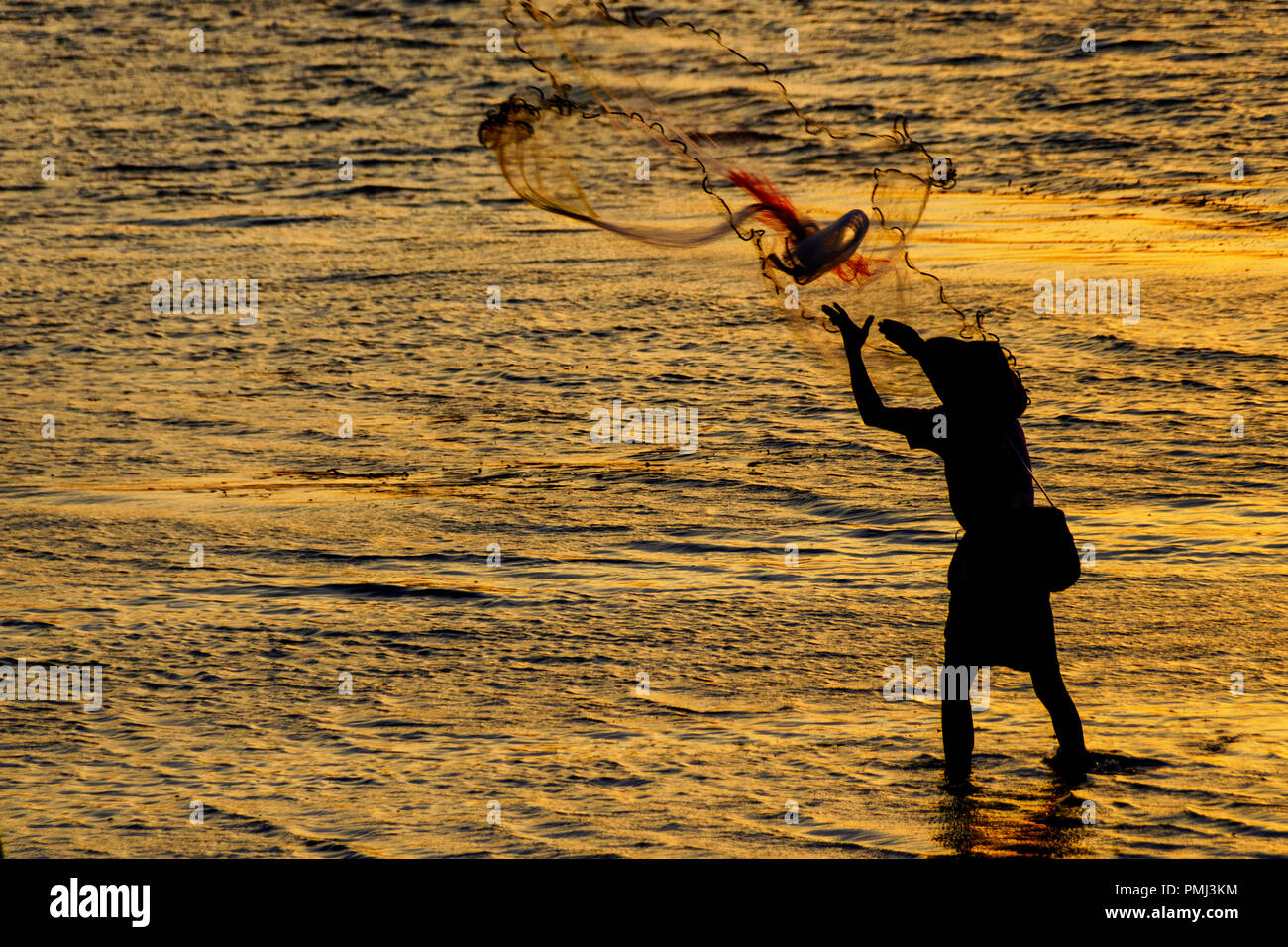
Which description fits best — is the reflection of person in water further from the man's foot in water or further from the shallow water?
the shallow water

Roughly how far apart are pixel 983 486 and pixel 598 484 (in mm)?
3914

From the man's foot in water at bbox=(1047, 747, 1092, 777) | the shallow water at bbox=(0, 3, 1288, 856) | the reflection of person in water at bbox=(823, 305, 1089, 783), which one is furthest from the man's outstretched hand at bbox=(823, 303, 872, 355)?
the man's foot in water at bbox=(1047, 747, 1092, 777)

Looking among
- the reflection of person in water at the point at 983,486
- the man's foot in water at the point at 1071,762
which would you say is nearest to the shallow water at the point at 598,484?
the man's foot in water at the point at 1071,762

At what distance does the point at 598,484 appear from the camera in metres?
8.41

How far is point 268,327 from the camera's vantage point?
443 inches

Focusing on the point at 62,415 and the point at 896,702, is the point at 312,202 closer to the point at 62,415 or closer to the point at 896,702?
the point at 62,415

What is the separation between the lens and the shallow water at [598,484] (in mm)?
5172

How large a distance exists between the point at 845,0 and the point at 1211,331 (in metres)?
8.47

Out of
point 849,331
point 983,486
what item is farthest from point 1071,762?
point 849,331

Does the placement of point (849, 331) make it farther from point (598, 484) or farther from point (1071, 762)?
point (598, 484)

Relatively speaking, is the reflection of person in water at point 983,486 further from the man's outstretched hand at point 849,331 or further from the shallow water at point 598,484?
the shallow water at point 598,484

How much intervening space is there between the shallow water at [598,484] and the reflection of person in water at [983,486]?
1.70ft

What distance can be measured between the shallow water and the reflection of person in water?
1.70 feet

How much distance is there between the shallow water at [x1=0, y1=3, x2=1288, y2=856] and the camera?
517 centimetres
